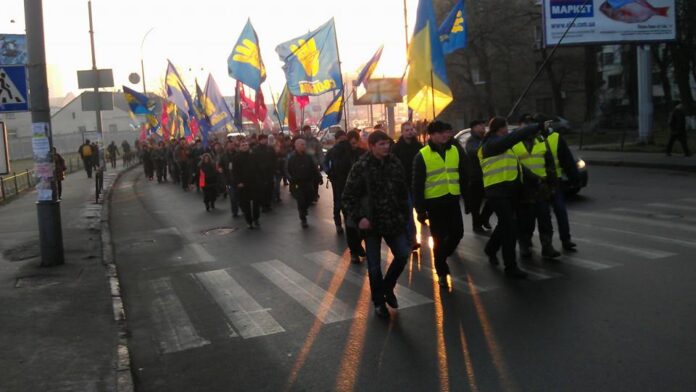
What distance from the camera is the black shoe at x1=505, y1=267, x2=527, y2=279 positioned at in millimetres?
7320

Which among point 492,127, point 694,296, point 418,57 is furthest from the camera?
point 418,57

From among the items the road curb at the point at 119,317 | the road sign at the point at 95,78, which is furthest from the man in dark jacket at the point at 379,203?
the road sign at the point at 95,78

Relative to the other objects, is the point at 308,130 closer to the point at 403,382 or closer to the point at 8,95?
the point at 8,95

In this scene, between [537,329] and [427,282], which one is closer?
[537,329]

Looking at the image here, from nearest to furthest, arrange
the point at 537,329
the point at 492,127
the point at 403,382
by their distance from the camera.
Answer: the point at 403,382, the point at 537,329, the point at 492,127

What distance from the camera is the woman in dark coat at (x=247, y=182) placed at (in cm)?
1296

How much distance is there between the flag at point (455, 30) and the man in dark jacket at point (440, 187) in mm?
7974

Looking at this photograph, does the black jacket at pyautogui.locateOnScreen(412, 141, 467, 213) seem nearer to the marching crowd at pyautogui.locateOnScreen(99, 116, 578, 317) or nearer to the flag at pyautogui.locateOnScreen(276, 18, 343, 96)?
the marching crowd at pyautogui.locateOnScreen(99, 116, 578, 317)

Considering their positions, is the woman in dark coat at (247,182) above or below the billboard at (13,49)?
below

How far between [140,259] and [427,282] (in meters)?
4.93

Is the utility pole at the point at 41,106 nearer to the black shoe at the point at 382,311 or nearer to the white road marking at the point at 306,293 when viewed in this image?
the white road marking at the point at 306,293

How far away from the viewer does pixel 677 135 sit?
2025cm

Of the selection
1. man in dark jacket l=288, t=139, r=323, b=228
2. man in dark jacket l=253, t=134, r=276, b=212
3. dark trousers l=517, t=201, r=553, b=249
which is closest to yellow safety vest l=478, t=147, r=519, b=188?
dark trousers l=517, t=201, r=553, b=249

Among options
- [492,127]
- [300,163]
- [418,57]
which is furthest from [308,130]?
[492,127]
